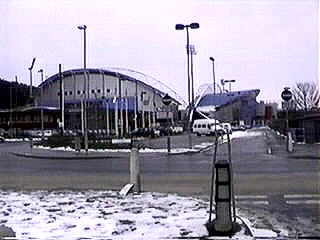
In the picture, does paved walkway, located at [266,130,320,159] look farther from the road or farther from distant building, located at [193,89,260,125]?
distant building, located at [193,89,260,125]

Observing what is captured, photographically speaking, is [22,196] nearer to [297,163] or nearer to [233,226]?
[233,226]

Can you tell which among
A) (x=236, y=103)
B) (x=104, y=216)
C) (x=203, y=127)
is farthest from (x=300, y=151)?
(x=203, y=127)

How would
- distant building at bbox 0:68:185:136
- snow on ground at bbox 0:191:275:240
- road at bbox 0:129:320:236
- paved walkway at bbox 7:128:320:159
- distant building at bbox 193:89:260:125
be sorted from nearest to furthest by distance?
snow on ground at bbox 0:191:275:240 → road at bbox 0:129:320:236 → paved walkway at bbox 7:128:320:159 → distant building at bbox 193:89:260:125 → distant building at bbox 0:68:185:136

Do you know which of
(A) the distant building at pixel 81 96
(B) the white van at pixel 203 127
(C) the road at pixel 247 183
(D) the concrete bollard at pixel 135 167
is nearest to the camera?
(C) the road at pixel 247 183

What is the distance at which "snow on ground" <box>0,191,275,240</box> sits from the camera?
8602mm

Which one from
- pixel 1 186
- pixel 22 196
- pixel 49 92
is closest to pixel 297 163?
pixel 1 186

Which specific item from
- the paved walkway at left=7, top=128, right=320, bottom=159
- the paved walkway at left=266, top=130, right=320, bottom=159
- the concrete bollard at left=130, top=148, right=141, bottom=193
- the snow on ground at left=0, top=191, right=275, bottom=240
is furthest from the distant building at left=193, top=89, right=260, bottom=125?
the snow on ground at left=0, top=191, right=275, bottom=240

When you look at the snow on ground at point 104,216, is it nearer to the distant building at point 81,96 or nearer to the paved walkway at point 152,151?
the paved walkway at point 152,151

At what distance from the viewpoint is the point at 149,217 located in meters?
9.92

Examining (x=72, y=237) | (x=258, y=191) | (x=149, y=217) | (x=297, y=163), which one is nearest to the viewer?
(x=72, y=237)

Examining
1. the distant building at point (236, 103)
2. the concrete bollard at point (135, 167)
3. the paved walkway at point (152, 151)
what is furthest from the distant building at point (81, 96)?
the concrete bollard at point (135, 167)

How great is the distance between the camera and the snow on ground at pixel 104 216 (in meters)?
8.60

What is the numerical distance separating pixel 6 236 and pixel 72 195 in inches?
194

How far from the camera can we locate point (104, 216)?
10094 mm
